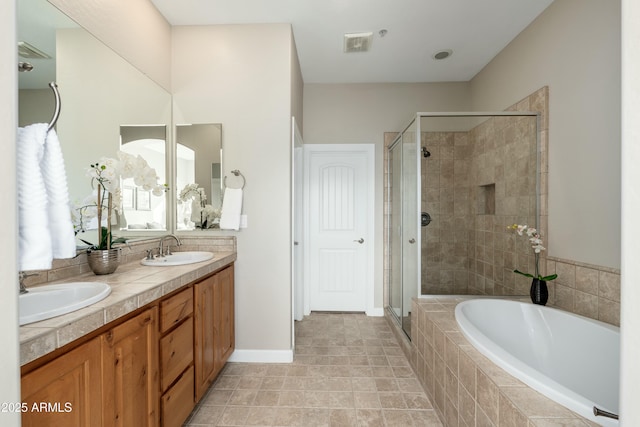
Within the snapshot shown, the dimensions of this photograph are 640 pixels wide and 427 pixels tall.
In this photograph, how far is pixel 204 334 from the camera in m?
1.71

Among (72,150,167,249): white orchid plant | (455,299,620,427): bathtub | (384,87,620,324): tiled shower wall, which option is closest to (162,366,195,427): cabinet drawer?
(72,150,167,249): white orchid plant

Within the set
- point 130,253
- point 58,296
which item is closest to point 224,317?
point 130,253

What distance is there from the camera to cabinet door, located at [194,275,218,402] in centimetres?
162

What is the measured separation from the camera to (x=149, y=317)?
120 centimetres

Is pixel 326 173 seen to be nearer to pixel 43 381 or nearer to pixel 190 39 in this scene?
pixel 190 39

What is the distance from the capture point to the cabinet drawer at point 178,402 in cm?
131

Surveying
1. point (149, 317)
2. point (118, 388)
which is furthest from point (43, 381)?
point (149, 317)

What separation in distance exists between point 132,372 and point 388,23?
9.25 ft

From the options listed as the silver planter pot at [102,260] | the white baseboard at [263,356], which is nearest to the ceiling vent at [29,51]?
the silver planter pot at [102,260]

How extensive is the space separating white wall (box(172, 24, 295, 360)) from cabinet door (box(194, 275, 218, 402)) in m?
0.45

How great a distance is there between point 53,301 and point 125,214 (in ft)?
2.58

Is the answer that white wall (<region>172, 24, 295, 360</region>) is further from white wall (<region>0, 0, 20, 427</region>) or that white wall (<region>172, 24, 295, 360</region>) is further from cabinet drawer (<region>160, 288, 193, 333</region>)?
white wall (<region>0, 0, 20, 427</region>)

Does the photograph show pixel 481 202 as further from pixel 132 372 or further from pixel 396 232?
pixel 132 372

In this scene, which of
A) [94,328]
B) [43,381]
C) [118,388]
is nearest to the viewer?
[43,381]
